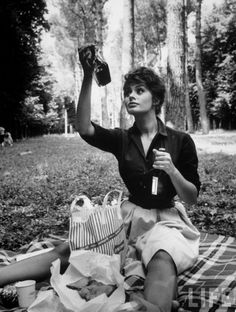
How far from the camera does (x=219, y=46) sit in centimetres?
2795

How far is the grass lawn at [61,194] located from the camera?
380 centimetres

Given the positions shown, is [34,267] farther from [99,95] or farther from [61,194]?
[99,95]

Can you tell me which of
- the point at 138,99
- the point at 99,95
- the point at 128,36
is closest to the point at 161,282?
the point at 138,99

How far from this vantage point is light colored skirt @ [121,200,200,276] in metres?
2.04

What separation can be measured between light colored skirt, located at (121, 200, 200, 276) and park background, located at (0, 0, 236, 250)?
1386mm

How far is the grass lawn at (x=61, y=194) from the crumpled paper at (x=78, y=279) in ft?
4.85

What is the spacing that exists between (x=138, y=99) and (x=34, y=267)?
126cm

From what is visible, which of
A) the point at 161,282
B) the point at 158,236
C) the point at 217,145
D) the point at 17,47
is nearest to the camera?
the point at 161,282

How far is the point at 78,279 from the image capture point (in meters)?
2.05

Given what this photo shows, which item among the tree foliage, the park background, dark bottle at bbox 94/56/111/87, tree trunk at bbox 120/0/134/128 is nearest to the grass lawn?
the park background

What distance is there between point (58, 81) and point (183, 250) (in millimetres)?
34498

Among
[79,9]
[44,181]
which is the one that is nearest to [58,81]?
[79,9]

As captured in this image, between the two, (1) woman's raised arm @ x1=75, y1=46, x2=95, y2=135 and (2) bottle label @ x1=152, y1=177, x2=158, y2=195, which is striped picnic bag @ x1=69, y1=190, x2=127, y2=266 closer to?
(2) bottle label @ x1=152, y1=177, x2=158, y2=195

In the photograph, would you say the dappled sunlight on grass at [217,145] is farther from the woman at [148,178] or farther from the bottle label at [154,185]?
the bottle label at [154,185]
